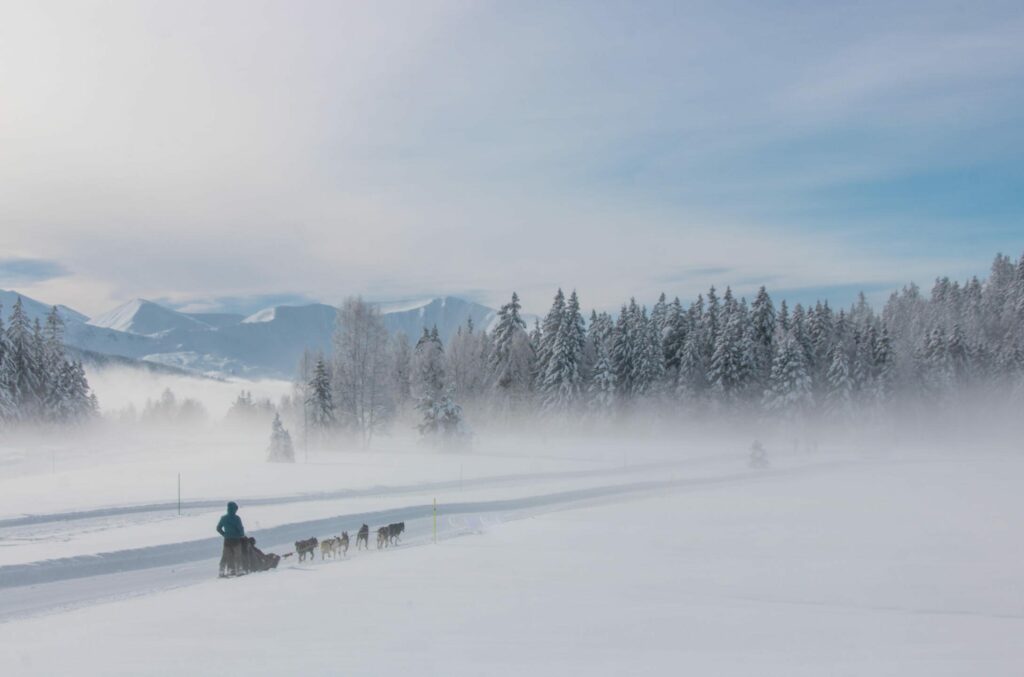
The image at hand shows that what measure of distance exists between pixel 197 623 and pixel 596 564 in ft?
26.0

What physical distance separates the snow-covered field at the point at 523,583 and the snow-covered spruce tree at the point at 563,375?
33.5 metres

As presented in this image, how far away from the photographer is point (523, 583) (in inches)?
492

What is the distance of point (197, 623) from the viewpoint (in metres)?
9.68

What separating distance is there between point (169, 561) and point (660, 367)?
59926 millimetres

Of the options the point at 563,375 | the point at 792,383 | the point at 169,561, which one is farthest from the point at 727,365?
the point at 169,561

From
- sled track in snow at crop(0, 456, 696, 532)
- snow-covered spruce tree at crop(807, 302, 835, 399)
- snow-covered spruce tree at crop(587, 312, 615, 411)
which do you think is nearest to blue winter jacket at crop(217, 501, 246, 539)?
sled track in snow at crop(0, 456, 696, 532)

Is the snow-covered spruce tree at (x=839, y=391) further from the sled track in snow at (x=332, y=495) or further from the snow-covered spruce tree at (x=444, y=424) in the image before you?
the snow-covered spruce tree at (x=444, y=424)

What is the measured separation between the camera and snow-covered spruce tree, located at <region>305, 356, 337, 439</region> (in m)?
52.0

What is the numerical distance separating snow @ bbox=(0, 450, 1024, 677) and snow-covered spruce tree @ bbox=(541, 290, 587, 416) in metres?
44.7

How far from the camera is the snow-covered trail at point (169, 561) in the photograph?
13383mm

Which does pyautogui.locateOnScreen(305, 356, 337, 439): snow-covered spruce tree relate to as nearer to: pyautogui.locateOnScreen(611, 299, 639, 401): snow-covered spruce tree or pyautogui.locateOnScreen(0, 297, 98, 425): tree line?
pyautogui.locateOnScreen(0, 297, 98, 425): tree line

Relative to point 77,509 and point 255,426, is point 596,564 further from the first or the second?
point 255,426

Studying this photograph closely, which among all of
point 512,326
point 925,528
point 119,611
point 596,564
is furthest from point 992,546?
point 512,326

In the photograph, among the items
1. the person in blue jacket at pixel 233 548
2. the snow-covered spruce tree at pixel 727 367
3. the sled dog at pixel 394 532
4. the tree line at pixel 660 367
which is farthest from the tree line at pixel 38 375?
the snow-covered spruce tree at pixel 727 367
